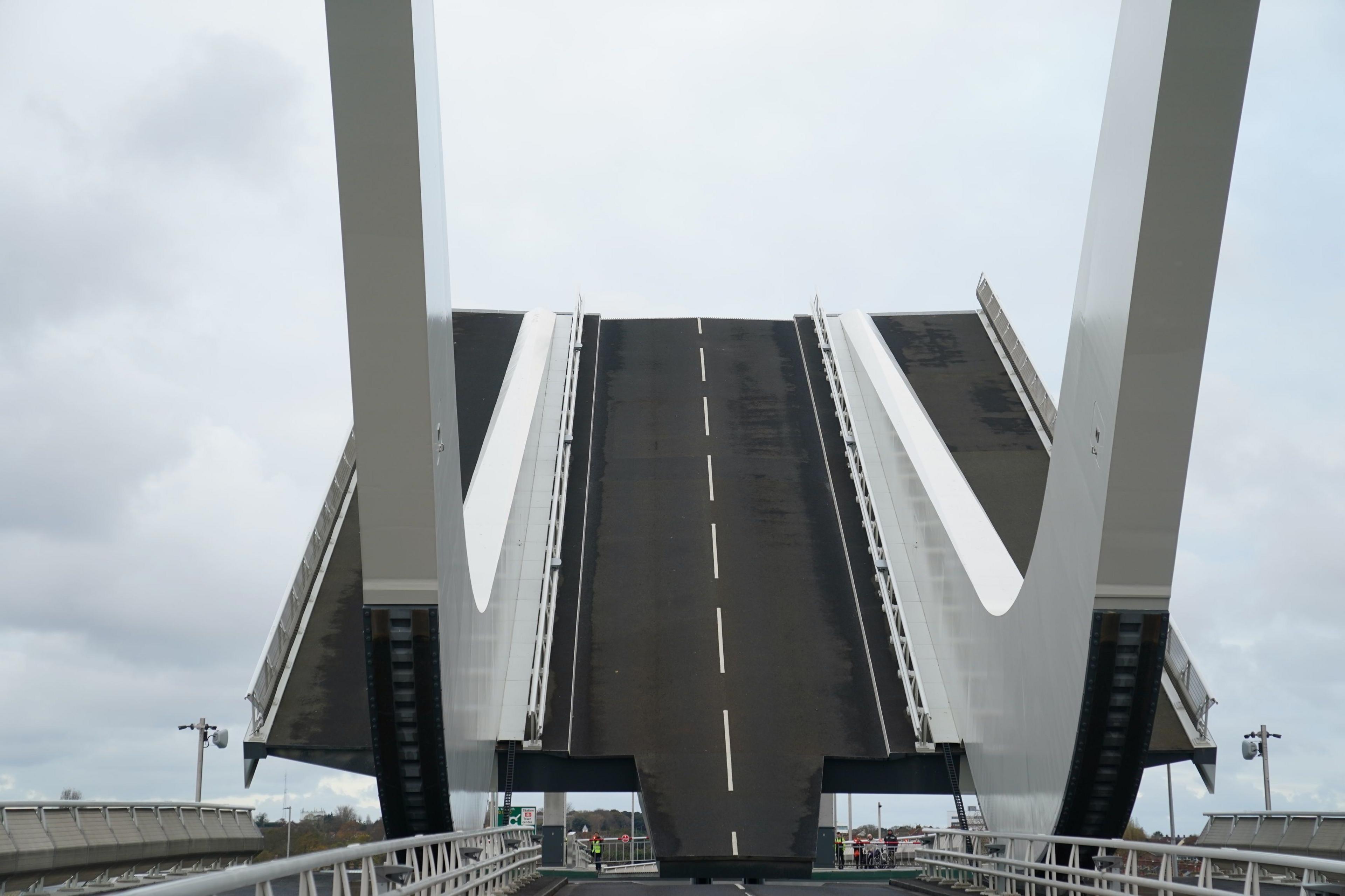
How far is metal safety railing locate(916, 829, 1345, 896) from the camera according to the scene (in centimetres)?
602

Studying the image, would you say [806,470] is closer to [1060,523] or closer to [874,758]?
[874,758]

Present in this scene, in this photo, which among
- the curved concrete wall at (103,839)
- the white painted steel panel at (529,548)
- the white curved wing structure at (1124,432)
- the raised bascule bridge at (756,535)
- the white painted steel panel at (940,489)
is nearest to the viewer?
the white curved wing structure at (1124,432)

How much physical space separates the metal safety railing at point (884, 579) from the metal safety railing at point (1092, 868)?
2.01m

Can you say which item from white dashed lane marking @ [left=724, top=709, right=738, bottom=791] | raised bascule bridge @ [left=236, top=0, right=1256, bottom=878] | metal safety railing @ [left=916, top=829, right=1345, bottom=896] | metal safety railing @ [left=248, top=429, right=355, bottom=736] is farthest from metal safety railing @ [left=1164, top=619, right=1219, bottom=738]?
metal safety railing @ [left=248, top=429, right=355, bottom=736]

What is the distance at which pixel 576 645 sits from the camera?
20234mm

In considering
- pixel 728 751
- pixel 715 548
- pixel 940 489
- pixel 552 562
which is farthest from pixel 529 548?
pixel 940 489

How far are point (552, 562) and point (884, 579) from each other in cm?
548

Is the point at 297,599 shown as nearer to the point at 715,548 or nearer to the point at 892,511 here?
the point at 715,548

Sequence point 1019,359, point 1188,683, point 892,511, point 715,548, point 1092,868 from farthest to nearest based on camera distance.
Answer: point 1019,359
point 892,511
point 715,548
point 1188,683
point 1092,868

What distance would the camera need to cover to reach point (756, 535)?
76.0 ft

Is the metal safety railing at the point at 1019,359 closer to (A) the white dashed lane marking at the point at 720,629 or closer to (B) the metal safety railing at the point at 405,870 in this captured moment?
(A) the white dashed lane marking at the point at 720,629

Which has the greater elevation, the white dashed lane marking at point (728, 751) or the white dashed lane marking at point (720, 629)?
the white dashed lane marking at point (720, 629)

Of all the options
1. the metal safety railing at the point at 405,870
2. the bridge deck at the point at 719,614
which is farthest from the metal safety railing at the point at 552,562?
the metal safety railing at the point at 405,870

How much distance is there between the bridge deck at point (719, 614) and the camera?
1730cm
